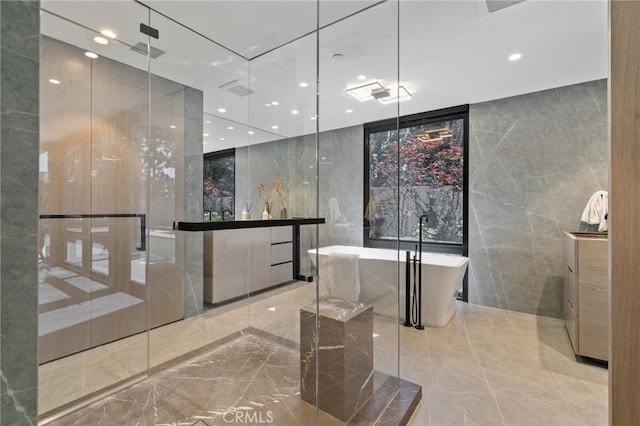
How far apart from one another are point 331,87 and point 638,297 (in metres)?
1.73

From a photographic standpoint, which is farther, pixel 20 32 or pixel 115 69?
pixel 115 69

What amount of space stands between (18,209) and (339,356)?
1486 mm

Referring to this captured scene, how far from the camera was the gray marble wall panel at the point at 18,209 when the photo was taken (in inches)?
23.5

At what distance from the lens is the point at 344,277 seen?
204 centimetres

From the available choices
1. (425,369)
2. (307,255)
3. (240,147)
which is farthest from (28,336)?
(425,369)

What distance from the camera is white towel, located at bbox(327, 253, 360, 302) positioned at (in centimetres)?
196

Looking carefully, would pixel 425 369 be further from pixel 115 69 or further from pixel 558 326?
pixel 115 69

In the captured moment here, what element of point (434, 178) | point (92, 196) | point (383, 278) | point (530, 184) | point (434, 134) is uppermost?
point (434, 134)

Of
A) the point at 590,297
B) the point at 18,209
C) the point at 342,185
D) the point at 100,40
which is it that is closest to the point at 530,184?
the point at 590,297

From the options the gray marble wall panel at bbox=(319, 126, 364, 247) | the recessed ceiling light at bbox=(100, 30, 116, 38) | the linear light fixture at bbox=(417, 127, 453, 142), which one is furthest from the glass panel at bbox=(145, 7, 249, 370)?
the linear light fixture at bbox=(417, 127, 453, 142)

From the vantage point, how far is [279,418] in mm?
1683

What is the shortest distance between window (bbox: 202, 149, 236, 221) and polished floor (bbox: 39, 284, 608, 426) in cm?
80

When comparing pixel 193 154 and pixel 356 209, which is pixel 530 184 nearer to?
pixel 356 209

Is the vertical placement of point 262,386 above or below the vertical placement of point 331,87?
below
